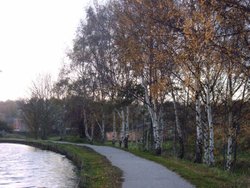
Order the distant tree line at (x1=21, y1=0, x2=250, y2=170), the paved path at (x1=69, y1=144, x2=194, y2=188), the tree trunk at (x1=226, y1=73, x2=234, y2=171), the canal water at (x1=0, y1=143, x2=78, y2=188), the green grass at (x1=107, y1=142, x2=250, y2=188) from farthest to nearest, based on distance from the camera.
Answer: the tree trunk at (x1=226, y1=73, x2=234, y2=171)
the canal water at (x1=0, y1=143, x2=78, y2=188)
the paved path at (x1=69, y1=144, x2=194, y2=188)
the green grass at (x1=107, y1=142, x2=250, y2=188)
the distant tree line at (x1=21, y1=0, x2=250, y2=170)

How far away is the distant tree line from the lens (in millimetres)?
11715

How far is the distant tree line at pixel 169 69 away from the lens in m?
11.7

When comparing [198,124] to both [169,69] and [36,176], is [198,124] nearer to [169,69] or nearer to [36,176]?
[169,69]

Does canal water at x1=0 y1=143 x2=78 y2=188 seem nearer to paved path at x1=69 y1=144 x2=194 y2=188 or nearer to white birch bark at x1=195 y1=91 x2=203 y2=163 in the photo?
paved path at x1=69 y1=144 x2=194 y2=188

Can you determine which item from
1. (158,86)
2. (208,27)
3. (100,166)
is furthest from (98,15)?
(208,27)

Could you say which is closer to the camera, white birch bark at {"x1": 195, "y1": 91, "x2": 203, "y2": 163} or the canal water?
the canal water

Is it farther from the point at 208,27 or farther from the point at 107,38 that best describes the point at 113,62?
the point at 208,27

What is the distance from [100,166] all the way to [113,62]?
1532 centimetres

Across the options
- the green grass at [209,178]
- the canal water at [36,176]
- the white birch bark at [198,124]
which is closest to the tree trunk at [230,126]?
the white birch bark at [198,124]

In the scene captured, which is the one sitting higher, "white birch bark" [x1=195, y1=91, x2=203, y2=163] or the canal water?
"white birch bark" [x1=195, y1=91, x2=203, y2=163]

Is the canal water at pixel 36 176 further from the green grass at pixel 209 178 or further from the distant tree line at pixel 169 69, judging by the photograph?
the distant tree line at pixel 169 69

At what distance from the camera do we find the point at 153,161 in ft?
69.8

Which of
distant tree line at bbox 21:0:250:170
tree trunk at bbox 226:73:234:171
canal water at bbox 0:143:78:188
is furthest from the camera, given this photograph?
tree trunk at bbox 226:73:234:171

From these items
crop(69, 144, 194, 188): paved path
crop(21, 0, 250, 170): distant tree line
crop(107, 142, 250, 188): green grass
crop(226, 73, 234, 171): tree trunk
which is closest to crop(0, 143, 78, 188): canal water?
crop(69, 144, 194, 188): paved path
